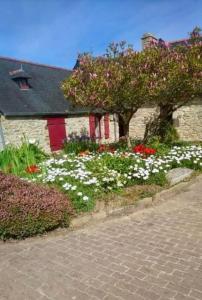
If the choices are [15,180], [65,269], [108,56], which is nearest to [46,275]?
[65,269]

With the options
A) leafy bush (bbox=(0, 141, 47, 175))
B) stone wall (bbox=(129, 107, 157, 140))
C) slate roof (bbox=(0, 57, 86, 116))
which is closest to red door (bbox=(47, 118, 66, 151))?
slate roof (bbox=(0, 57, 86, 116))

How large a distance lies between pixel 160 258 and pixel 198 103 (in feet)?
47.9

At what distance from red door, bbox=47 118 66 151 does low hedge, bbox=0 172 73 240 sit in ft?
33.7

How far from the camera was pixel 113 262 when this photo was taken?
4.20 meters

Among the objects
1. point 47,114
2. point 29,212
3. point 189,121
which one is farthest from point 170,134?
point 29,212

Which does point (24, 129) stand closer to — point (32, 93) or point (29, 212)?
point (32, 93)

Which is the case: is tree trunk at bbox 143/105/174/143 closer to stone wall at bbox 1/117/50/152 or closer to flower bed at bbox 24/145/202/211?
flower bed at bbox 24/145/202/211

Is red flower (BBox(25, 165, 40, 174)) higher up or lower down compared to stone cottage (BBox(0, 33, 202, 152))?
lower down

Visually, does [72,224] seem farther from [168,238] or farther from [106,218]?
[168,238]

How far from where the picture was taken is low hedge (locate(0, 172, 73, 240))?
505 centimetres

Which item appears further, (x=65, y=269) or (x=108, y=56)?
(x=108, y=56)

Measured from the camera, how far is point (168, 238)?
4.85 meters

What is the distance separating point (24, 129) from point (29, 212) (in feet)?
32.4

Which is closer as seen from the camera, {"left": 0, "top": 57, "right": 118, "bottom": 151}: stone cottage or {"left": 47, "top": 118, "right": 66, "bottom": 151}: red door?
{"left": 0, "top": 57, "right": 118, "bottom": 151}: stone cottage
